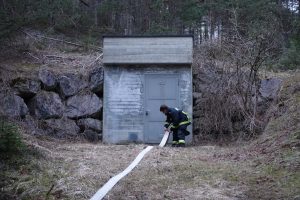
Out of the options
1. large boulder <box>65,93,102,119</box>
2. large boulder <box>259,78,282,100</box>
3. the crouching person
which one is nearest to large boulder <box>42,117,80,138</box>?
large boulder <box>65,93,102,119</box>

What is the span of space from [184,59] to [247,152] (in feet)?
18.3

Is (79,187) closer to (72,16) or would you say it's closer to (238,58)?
(238,58)

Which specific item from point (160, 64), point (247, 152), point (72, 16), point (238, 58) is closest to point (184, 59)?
point (160, 64)

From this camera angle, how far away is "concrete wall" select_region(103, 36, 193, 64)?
15.2 metres

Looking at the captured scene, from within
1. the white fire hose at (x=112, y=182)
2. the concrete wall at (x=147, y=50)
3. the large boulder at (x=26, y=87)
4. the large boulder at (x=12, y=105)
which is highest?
the concrete wall at (x=147, y=50)

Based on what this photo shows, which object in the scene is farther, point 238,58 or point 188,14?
point 188,14

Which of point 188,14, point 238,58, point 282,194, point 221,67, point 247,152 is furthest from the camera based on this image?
point 188,14

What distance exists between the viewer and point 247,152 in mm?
10336

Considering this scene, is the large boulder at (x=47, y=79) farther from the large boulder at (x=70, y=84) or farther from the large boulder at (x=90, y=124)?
the large boulder at (x=90, y=124)

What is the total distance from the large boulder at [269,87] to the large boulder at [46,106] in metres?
7.04

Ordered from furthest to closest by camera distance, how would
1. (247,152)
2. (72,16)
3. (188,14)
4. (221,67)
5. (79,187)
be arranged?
1. (188,14)
2. (72,16)
3. (221,67)
4. (247,152)
5. (79,187)

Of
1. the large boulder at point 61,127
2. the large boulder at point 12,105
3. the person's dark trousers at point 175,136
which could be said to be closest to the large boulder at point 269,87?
the person's dark trousers at point 175,136

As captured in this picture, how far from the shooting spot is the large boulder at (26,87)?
49.0ft

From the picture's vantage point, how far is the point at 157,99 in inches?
604
